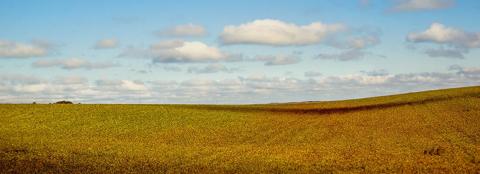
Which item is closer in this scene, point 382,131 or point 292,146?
point 292,146

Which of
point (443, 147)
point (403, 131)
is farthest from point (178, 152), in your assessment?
point (403, 131)

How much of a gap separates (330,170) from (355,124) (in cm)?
2391

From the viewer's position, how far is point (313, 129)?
49.3 m

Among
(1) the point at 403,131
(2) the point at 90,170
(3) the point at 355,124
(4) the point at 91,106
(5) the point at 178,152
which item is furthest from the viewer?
(4) the point at 91,106

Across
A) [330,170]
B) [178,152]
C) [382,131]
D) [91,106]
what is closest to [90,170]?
[178,152]

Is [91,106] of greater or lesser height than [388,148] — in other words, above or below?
above

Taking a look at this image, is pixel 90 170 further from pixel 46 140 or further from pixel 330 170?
pixel 46 140

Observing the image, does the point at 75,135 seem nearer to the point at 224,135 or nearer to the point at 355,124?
the point at 224,135

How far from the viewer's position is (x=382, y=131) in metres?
47.2

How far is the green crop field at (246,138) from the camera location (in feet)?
100

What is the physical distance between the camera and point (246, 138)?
45.5 meters

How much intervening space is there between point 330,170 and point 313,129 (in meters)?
20.4

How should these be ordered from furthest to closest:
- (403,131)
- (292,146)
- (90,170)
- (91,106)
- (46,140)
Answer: (91,106) < (403,131) < (46,140) < (292,146) < (90,170)

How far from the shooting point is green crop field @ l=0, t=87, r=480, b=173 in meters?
30.5
